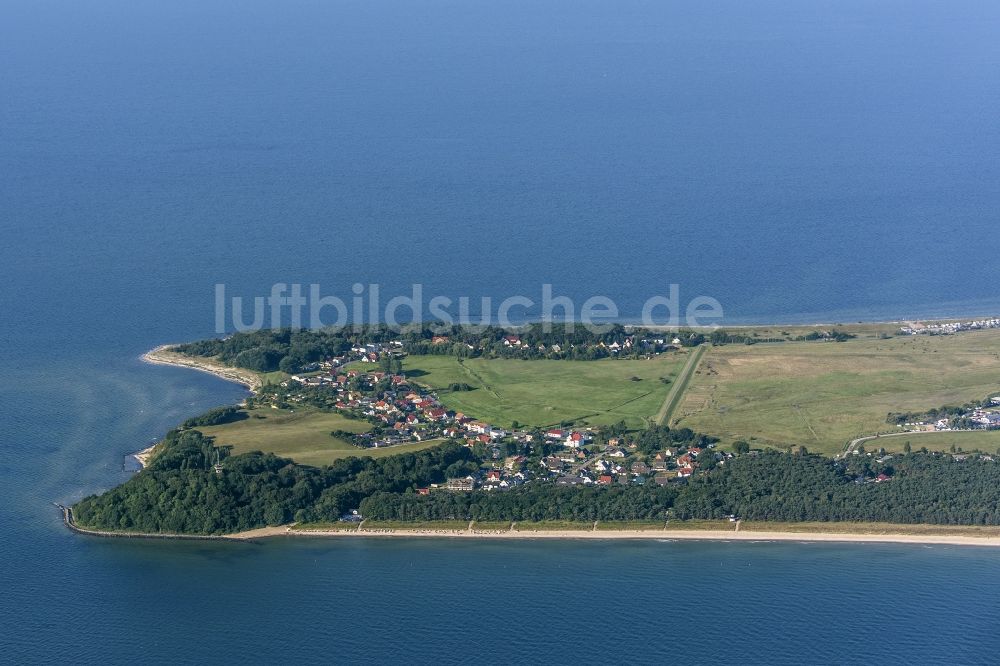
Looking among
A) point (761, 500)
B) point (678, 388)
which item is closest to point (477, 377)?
point (678, 388)

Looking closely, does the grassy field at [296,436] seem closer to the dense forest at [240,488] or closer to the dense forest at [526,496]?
the dense forest at [240,488]

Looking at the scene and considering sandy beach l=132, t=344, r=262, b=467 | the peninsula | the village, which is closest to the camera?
the peninsula

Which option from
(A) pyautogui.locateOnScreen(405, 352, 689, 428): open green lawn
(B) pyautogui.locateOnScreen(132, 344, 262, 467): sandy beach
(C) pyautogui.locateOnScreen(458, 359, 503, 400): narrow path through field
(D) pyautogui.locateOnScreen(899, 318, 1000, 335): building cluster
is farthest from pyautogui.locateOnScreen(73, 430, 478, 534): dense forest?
(D) pyautogui.locateOnScreen(899, 318, 1000, 335): building cluster

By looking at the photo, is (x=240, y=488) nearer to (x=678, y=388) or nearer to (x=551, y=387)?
(x=551, y=387)

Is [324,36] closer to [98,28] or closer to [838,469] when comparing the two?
[98,28]

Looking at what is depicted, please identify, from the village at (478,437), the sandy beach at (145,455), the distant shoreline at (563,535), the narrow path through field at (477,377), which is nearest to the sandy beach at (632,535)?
the distant shoreline at (563,535)

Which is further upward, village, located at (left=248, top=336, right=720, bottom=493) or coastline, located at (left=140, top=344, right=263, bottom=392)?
coastline, located at (left=140, top=344, right=263, bottom=392)

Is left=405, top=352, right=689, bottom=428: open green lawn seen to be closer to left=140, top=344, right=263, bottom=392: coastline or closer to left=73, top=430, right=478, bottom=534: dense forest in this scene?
left=73, top=430, right=478, bottom=534: dense forest
